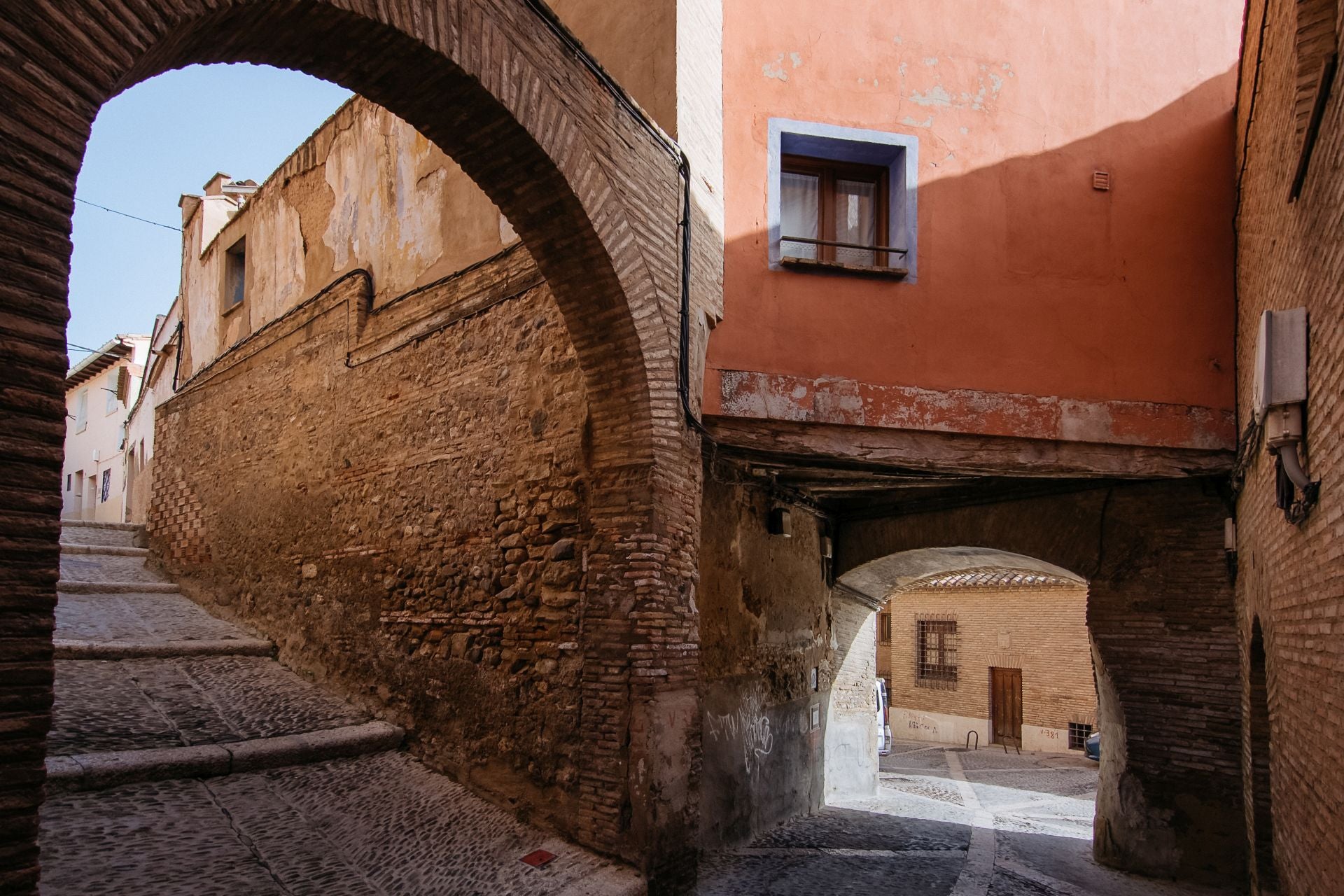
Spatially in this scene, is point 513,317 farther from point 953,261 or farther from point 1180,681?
point 1180,681

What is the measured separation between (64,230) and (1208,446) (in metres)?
6.76

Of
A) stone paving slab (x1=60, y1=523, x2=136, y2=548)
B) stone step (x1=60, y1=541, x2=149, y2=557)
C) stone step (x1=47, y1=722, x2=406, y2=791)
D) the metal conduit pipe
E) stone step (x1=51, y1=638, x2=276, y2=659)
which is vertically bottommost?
stone step (x1=47, y1=722, x2=406, y2=791)

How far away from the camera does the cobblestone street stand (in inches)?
240

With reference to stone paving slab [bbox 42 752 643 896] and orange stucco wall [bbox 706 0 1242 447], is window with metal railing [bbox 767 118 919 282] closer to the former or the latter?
orange stucco wall [bbox 706 0 1242 447]

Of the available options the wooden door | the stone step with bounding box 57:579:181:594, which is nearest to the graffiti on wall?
the stone step with bounding box 57:579:181:594

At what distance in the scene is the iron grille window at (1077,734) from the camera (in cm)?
1688

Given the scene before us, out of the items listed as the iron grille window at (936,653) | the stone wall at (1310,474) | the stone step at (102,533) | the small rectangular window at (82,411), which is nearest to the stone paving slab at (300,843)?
the stone wall at (1310,474)

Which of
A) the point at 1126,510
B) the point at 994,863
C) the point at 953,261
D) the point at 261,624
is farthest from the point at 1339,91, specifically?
the point at 261,624

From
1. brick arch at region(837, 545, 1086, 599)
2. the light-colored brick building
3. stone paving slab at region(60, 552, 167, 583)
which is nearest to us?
brick arch at region(837, 545, 1086, 599)

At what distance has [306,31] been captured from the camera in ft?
11.2

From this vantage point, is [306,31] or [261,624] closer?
[306,31]

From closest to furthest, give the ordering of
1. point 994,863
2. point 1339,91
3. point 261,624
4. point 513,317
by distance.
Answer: point 1339,91 < point 513,317 < point 994,863 < point 261,624

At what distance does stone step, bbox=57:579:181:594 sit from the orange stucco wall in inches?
277

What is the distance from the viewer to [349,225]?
332 inches
